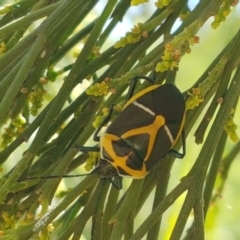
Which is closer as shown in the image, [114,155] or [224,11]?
[224,11]

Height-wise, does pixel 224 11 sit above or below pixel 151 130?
above

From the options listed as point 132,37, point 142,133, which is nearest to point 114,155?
point 142,133

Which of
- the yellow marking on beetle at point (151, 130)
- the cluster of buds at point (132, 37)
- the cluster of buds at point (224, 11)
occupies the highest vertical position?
the cluster of buds at point (224, 11)

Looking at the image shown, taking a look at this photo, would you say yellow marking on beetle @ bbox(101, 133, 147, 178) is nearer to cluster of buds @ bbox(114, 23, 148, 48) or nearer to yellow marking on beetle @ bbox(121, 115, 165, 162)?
yellow marking on beetle @ bbox(121, 115, 165, 162)

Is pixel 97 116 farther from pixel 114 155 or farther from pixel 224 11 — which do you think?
pixel 224 11

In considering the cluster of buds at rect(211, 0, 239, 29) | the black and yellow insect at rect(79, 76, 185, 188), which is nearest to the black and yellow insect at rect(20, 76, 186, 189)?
the black and yellow insect at rect(79, 76, 185, 188)

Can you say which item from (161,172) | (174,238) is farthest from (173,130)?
(174,238)

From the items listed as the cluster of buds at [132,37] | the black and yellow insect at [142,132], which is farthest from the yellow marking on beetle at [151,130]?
the cluster of buds at [132,37]

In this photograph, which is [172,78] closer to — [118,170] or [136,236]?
[118,170]

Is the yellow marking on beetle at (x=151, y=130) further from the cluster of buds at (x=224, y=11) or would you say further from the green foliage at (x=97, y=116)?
the cluster of buds at (x=224, y=11)
